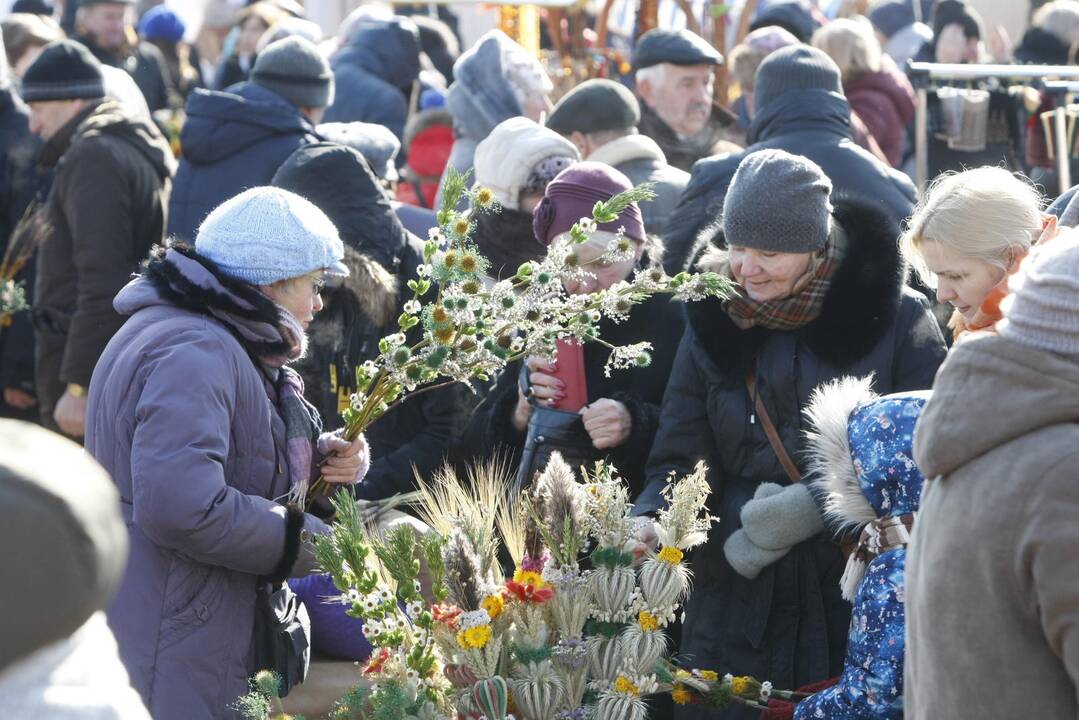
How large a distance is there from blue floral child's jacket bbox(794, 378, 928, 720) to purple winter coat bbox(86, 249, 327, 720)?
1.10 m

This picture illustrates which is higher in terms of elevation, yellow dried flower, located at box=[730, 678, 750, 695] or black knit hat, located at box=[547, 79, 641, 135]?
black knit hat, located at box=[547, 79, 641, 135]

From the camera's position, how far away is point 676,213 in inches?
205

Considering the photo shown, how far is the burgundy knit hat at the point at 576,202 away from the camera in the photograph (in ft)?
13.5

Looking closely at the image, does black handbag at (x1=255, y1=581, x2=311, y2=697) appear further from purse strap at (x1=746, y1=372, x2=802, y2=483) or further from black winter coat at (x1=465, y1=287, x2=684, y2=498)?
purse strap at (x1=746, y1=372, x2=802, y2=483)

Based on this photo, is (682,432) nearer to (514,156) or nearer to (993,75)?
(514,156)

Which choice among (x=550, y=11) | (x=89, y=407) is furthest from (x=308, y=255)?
(x=550, y=11)

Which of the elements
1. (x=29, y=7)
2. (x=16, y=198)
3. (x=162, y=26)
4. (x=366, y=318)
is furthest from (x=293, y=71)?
(x=29, y=7)

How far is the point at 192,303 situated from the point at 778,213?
1.32m

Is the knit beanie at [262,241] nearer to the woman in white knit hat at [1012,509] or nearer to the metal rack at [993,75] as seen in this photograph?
the woman in white knit hat at [1012,509]

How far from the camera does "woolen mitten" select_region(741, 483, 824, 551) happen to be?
11.3 ft

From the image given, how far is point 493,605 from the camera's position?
9.13 feet

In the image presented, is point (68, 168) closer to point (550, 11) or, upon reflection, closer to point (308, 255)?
point (308, 255)

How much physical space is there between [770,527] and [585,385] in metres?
0.84

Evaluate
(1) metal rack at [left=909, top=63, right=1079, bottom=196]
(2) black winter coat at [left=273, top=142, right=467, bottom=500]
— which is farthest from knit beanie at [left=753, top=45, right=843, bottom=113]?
(2) black winter coat at [left=273, top=142, right=467, bottom=500]
